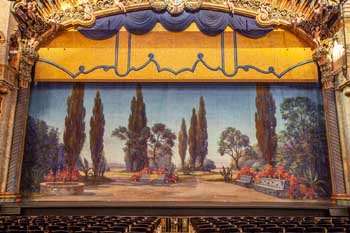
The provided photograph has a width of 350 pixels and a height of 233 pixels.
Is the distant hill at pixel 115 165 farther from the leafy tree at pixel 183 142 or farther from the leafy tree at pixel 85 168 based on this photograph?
the leafy tree at pixel 183 142

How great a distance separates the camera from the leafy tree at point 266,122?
12.0 m

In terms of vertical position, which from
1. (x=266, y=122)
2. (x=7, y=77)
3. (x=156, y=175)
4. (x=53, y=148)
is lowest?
(x=156, y=175)

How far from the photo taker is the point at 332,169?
10.9 metres

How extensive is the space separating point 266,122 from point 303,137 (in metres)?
1.44

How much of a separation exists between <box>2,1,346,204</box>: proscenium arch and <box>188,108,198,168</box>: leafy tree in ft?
13.6

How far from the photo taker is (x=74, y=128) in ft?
40.0

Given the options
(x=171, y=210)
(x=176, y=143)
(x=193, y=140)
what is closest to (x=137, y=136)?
(x=176, y=143)

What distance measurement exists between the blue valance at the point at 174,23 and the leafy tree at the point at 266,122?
2232mm

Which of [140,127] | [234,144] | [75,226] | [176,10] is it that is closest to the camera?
[75,226]

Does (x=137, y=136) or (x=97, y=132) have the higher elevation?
(x=97, y=132)

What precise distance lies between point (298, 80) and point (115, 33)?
7.13 m

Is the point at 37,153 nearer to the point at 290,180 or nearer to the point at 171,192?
the point at 171,192

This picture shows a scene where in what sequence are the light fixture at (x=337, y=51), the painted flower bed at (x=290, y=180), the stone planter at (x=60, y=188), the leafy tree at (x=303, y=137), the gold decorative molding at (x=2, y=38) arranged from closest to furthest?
the gold decorative molding at (x=2, y=38) < the light fixture at (x=337, y=51) < the painted flower bed at (x=290, y=180) < the stone planter at (x=60, y=188) < the leafy tree at (x=303, y=137)

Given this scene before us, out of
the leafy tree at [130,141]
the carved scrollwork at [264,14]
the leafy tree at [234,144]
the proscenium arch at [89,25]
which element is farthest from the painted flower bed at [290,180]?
the carved scrollwork at [264,14]
